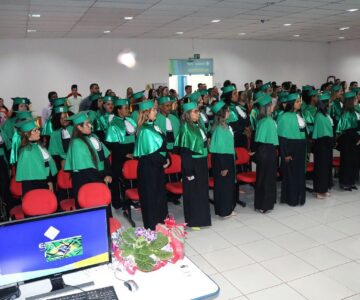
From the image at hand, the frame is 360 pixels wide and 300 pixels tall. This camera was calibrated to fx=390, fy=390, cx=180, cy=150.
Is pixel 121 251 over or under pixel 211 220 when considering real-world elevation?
over

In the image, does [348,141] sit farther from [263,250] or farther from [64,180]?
[64,180]

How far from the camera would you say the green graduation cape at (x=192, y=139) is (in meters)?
5.50

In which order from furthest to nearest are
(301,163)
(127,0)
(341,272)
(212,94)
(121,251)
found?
(212,94), (127,0), (301,163), (341,272), (121,251)

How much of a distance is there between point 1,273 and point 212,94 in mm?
8832

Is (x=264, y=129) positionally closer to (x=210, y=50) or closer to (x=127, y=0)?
(x=127, y=0)

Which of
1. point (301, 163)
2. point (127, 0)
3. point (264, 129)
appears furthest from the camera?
point (127, 0)

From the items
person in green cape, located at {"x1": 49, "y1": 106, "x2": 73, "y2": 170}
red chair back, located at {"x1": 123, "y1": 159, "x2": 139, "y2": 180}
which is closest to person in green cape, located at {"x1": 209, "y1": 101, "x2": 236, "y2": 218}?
red chair back, located at {"x1": 123, "y1": 159, "x2": 139, "y2": 180}

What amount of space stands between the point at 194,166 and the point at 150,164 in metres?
0.67

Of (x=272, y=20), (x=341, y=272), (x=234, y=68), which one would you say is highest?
(x=272, y=20)

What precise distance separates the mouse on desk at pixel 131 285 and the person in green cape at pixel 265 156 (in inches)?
157

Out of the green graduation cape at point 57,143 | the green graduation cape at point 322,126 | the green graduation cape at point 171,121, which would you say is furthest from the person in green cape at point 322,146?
the green graduation cape at point 57,143

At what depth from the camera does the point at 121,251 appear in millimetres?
2867

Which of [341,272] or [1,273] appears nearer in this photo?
[1,273]

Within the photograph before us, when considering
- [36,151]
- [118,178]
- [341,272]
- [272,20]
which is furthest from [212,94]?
[341,272]
